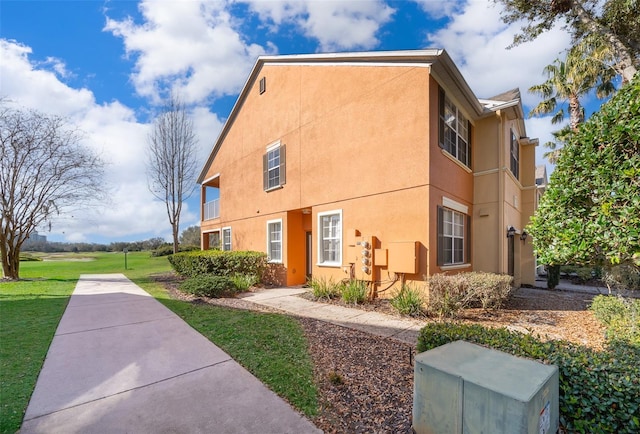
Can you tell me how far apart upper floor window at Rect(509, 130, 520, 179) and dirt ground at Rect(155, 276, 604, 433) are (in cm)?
624

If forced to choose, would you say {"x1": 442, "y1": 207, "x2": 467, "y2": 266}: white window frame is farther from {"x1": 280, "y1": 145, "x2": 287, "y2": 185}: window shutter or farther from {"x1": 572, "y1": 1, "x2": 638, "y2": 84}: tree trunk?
{"x1": 280, "y1": 145, "x2": 287, "y2": 185}: window shutter

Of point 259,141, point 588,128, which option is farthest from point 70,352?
point 259,141

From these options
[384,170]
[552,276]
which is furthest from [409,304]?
[552,276]

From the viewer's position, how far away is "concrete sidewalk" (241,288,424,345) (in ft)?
19.9

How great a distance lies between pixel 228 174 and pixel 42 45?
9.70 metres

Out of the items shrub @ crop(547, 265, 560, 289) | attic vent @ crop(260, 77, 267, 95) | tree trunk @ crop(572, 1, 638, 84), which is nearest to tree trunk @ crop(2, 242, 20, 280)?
attic vent @ crop(260, 77, 267, 95)

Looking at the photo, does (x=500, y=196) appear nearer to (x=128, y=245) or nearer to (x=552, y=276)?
(x=552, y=276)

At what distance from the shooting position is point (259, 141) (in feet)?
49.9

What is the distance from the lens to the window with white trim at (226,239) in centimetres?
1783

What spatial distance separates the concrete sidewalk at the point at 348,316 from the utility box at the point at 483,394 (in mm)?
2726

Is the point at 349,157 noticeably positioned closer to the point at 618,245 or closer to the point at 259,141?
the point at 259,141

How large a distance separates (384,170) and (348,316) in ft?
14.6

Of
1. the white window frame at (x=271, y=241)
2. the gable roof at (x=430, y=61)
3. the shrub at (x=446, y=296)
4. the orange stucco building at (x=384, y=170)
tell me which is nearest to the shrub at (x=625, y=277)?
the orange stucco building at (x=384, y=170)

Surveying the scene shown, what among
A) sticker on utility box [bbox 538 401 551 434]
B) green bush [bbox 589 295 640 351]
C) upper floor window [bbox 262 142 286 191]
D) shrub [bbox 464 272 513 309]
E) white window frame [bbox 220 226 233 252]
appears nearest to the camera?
sticker on utility box [bbox 538 401 551 434]
